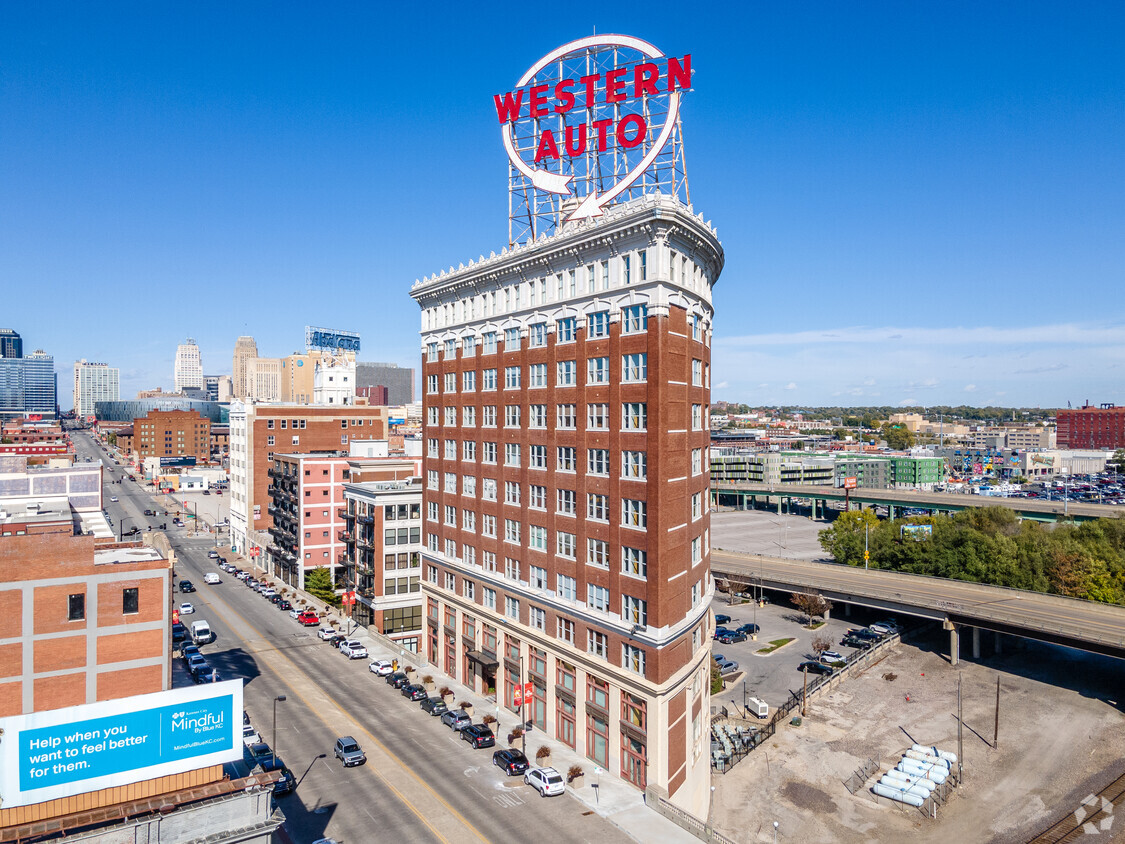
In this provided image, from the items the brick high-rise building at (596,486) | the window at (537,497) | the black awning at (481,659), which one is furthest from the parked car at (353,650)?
the window at (537,497)

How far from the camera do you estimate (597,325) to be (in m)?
51.5

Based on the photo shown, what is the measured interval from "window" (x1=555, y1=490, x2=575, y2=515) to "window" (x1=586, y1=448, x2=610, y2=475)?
9.55ft

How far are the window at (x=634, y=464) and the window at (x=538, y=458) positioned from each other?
9.26m

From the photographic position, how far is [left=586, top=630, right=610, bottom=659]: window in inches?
1959

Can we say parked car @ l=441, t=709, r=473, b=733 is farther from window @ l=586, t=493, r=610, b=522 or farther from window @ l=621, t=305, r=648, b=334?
window @ l=621, t=305, r=648, b=334

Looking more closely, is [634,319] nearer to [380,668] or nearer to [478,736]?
[478,736]

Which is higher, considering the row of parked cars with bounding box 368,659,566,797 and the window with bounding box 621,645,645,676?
the window with bounding box 621,645,645,676

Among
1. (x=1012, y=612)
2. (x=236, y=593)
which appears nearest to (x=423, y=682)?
(x=236, y=593)

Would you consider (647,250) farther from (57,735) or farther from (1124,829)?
(1124,829)

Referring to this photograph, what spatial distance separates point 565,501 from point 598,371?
10446mm

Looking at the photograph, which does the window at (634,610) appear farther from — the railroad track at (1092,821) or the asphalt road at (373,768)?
the railroad track at (1092,821)

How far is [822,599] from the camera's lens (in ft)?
311

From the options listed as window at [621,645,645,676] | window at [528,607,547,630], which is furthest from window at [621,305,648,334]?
window at [528,607,547,630]

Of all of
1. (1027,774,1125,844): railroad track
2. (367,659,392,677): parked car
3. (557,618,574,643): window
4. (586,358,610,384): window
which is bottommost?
(1027,774,1125,844): railroad track
